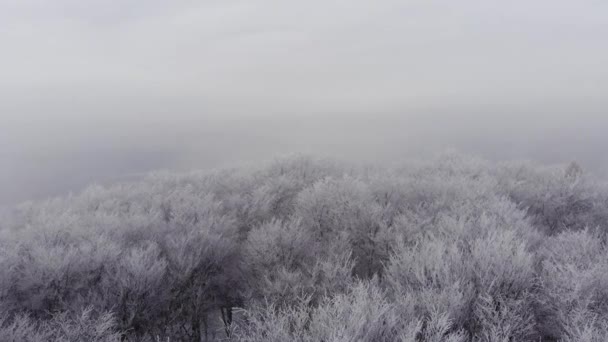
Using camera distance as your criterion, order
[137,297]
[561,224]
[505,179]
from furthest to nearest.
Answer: [505,179] < [561,224] < [137,297]

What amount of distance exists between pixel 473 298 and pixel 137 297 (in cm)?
2009

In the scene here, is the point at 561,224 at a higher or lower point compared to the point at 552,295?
lower

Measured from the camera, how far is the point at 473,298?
18.8 meters

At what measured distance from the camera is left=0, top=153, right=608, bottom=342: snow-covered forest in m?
17.2

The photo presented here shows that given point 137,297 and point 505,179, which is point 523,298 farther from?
point 505,179

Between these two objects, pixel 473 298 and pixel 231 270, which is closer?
pixel 473 298

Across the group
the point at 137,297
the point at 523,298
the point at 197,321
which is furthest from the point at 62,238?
the point at 523,298

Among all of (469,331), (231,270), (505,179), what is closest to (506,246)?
(469,331)

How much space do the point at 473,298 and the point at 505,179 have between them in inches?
1472

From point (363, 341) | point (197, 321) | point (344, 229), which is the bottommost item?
point (197, 321)

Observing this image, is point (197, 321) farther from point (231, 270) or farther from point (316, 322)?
point (316, 322)

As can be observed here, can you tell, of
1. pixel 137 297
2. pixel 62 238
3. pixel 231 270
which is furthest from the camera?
pixel 231 270

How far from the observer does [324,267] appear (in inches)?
1063

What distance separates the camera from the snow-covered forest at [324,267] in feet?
56.4
